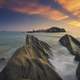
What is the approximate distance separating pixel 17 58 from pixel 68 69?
481 cm

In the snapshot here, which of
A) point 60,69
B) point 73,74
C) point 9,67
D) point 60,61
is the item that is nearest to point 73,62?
point 60,61

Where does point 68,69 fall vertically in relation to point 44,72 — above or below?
below

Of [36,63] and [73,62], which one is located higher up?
[36,63]

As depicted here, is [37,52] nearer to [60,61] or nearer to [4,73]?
[60,61]

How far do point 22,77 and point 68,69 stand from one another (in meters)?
5.97

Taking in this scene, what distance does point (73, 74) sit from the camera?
13969 mm

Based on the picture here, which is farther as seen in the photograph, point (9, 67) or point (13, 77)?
point (9, 67)

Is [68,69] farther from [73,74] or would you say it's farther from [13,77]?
[13,77]

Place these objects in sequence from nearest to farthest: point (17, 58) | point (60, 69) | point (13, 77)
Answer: point (13, 77) < point (17, 58) < point (60, 69)

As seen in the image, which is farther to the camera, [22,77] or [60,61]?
[60,61]

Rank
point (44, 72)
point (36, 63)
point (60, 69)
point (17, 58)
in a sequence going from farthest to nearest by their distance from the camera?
point (60, 69) < point (17, 58) < point (36, 63) < point (44, 72)

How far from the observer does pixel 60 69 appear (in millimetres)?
15492

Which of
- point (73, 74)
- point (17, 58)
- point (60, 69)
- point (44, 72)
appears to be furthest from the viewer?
point (60, 69)

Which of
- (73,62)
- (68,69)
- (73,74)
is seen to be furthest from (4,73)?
(73,62)
